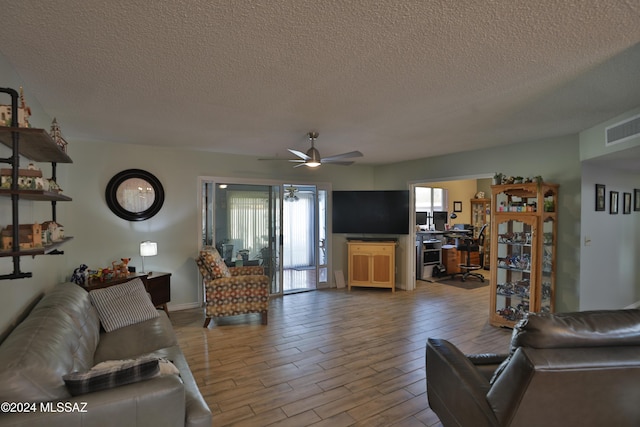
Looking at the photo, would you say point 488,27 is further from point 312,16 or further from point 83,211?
point 83,211

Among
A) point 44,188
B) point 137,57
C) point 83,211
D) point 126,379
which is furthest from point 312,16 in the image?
point 83,211

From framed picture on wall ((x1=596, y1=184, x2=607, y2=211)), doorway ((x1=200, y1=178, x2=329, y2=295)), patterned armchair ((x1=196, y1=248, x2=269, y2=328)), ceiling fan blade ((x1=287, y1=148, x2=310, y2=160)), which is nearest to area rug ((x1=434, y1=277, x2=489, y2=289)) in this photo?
doorway ((x1=200, y1=178, x2=329, y2=295))

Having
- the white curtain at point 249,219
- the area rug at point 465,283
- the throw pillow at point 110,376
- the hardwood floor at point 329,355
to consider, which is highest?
the white curtain at point 249,219

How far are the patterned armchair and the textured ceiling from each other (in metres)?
1.84

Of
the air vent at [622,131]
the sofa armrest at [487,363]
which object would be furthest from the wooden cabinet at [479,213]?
the sofa armrest at [487,363]

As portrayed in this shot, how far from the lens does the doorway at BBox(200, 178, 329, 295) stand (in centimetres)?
532

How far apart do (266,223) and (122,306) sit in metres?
2.98

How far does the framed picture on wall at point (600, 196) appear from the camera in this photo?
398 centimetres

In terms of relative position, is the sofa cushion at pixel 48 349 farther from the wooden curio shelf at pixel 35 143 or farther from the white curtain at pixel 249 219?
the white curtain at pixel 249 219

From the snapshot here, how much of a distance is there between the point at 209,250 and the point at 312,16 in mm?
3613

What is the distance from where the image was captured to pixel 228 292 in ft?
13.9

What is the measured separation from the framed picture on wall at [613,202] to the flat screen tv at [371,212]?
2.85 metres

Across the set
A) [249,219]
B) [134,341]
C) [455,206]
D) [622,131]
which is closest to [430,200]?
[455,206]

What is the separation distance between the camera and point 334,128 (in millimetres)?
3582
